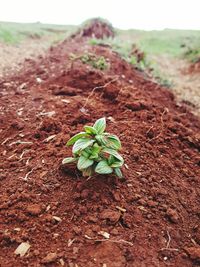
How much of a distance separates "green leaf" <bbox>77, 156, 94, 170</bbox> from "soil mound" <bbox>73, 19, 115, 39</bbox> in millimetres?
12185

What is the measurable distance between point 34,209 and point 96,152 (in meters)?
0.51

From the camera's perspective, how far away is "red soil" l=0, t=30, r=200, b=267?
1994 millimetres

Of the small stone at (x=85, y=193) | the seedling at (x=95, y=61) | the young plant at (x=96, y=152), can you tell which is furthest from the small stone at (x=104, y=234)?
the seedling at (x=95, y=61)

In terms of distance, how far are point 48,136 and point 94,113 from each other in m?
0.64

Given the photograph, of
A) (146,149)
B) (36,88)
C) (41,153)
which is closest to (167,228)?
(146,149)

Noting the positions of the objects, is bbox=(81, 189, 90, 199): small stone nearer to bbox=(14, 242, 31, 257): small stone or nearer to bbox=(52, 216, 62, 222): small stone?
bbox=(52, 216, 62, 222): small stone

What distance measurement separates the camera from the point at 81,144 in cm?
230

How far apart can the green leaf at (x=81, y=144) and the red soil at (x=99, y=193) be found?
21cm

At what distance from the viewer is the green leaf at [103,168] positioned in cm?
227

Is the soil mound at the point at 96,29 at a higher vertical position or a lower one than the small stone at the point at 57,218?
lower

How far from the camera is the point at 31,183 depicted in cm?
241

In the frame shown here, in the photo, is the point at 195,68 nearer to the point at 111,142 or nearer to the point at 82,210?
the point at 111,142

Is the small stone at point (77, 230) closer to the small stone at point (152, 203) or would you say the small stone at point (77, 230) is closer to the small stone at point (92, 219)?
the small stone at point (92, 219)

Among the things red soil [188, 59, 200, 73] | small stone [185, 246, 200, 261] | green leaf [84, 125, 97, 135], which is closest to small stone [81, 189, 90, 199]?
green leaf [84, 125, 97, 135]
